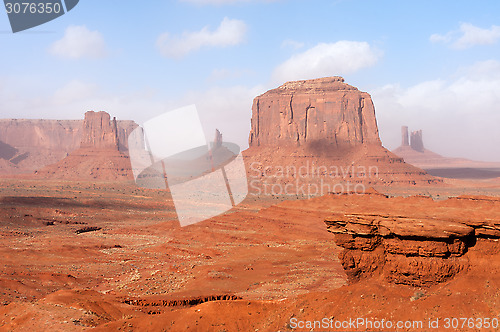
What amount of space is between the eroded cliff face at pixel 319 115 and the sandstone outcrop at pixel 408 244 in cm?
9705

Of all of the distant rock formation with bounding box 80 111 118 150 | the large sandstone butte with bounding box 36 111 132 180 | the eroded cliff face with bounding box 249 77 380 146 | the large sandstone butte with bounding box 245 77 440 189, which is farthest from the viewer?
the distant rock formation with bounding box 80 111 118 150

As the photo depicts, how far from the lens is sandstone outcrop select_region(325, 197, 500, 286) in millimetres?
11859

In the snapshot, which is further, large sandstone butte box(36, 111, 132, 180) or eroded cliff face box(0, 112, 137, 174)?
eroded cliff face box(0, 112, 137, 174)

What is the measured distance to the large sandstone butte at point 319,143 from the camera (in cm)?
10094

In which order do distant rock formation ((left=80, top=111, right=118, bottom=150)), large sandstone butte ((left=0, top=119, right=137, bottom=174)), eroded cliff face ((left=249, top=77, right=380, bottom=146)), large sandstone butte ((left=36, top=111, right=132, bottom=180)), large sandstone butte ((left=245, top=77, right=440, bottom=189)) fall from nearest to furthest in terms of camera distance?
1. large sandstone butte ((left=245, top=77, right=440, bottom=189))
2. eroded cliff face ((left=249, top=77, right=380, bottom=146))
3. large sandstone butte ((left=36, top=111, right=132, bottom=180))
4. distant rock formation ((left=80, top=111, right=118, bottom=150))
5. large sandstone butte ((left=0, top=119, right=137, bottom=174))

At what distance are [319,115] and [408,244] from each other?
101 metres

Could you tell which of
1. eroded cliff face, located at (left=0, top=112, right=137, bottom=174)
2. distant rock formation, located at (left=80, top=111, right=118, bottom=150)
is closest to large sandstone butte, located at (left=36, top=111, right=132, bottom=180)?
distant rock formation, located at (left=80, top=111, right=118, bottom=150)

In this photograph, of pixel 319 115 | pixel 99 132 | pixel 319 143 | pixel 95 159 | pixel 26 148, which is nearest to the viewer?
pixel 319 143

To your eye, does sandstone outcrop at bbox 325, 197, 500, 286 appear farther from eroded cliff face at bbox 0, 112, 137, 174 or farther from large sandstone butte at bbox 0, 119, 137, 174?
large sandstone butte at bbox 0, 119, 137, 174

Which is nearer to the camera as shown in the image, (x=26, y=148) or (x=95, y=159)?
(x=95, y=159)

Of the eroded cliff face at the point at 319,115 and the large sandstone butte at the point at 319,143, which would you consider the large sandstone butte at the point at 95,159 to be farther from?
the eroded cliff face at the point at 319,115

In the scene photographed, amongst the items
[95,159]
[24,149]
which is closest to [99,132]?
[95,159]

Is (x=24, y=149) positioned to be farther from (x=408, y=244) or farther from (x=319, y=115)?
(x=408, y=244)

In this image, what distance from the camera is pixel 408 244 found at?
1248 cm
